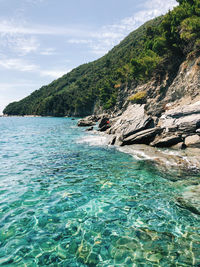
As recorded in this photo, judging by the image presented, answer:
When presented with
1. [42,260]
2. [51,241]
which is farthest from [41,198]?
[42,260]

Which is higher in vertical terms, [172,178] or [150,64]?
[150,64]

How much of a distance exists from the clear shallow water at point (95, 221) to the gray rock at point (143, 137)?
33.0ft

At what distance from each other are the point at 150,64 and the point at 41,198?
182 ft

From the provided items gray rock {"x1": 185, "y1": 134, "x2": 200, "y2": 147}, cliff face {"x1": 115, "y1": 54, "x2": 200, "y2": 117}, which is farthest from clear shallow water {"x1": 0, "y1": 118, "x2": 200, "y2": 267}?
cliff face {"x1": 115, "y1": 54, "x2": 200, "y2": 117}

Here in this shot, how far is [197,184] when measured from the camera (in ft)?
33.4

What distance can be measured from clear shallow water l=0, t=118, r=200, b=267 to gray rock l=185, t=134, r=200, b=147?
8.38 meters

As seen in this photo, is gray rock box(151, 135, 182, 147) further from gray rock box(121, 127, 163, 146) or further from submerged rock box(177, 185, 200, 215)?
submerged rock box(177, 185, 200, 215)

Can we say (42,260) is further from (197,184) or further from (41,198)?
(197,184)

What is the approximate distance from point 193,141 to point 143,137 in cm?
578

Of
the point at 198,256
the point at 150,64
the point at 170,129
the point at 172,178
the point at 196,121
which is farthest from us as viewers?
the point at 150,64

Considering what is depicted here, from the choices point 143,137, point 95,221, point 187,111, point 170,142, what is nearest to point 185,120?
point 187,111

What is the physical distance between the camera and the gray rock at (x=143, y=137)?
22328 millimetres

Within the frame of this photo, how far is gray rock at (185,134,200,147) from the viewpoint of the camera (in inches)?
722

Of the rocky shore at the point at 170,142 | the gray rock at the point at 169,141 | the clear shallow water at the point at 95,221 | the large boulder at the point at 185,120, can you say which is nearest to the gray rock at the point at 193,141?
the rocky shore at the point at 170,142
